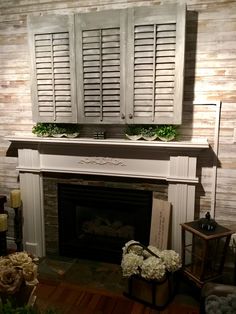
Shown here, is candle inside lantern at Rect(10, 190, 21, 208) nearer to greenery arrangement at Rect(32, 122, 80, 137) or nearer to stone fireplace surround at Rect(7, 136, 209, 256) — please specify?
stone fireplace surround at Rect(7, 136, 209, 256)

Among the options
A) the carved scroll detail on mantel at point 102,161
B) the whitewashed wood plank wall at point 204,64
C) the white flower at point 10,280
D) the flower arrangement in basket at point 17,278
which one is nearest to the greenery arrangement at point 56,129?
the carved scroll detail on mantel at point 102,161

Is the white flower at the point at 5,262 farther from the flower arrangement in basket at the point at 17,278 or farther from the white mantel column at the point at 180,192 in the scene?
the white mantel column at the point at 180,192

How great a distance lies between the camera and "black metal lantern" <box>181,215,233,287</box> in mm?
2188

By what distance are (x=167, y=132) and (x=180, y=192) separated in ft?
1.71

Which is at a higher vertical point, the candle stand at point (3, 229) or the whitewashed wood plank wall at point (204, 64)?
the whitewashed wood plank wall at point (204, 64)

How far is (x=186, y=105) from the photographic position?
246 centimetres

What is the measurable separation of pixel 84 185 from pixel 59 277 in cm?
86

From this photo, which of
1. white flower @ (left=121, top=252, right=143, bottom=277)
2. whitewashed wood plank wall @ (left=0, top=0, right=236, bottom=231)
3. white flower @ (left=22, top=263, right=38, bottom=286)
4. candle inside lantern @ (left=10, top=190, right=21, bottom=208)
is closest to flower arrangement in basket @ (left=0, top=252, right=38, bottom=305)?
white flower @ (left=22, top=263, right=38, bottom=286)

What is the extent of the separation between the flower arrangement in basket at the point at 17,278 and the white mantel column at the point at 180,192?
1.43 m

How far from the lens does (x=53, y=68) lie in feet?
8.36

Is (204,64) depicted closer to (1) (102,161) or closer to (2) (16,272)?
(1) (102,161)

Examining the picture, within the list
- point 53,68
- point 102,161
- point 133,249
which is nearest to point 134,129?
point 102,161

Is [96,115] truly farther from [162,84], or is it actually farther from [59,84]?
[162,84]

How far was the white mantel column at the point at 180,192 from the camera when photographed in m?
2.44
